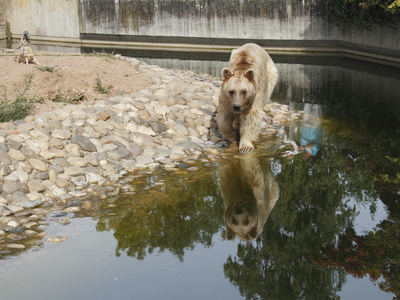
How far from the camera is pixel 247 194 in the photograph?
9266 mm

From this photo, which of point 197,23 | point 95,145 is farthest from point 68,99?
point 197,23

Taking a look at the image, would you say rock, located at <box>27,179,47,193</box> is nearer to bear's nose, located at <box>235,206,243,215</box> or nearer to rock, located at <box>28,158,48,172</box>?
rock, located at <box>28,158,48,172</box>

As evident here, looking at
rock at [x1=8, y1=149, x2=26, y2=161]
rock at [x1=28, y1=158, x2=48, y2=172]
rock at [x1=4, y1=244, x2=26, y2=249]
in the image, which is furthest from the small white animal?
rock at [x1=4, y1=244, x2=26, y2=249]

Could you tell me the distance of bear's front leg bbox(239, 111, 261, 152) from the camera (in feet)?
35.6

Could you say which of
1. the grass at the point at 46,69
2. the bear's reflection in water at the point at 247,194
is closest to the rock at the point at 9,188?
the bear's reflection in water at the point at 247,194

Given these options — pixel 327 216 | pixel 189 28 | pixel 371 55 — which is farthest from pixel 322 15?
pixel 327 216

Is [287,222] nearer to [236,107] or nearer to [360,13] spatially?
[236,107]

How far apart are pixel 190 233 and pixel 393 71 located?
14373mm

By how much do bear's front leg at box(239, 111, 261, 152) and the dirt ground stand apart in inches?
132

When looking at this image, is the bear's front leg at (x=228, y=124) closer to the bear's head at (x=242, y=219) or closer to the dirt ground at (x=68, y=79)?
the bear's head at (x=242, y=219)

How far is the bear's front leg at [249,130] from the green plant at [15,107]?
159 inches

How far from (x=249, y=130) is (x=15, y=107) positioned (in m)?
4.37

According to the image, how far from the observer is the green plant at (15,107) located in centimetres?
1050

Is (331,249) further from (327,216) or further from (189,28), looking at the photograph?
(189,28)
